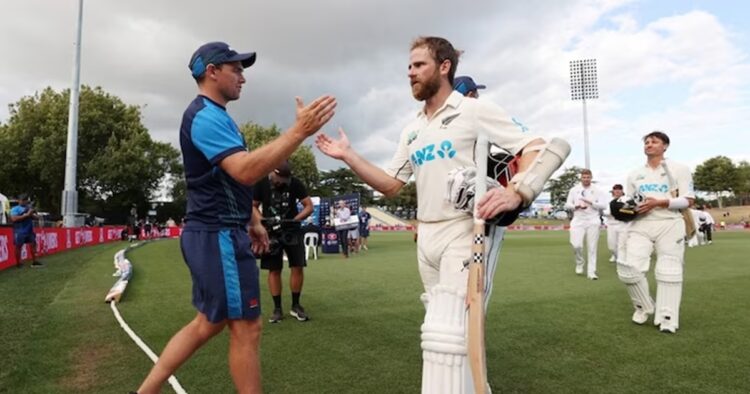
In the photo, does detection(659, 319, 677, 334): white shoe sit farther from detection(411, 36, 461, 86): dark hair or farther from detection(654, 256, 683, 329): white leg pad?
detection(411, 36, 461, 86): dark hair

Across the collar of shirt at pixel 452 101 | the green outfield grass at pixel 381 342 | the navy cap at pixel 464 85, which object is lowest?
the green outfield grass at pixel 381 342

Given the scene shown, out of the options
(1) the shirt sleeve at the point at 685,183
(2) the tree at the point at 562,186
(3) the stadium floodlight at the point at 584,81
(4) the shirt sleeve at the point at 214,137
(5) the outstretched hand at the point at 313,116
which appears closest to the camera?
(5) the outstretched hand at the point at 313,116

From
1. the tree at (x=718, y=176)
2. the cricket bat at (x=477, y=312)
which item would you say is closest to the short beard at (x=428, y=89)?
the cricket bat at (x=477, y=312)

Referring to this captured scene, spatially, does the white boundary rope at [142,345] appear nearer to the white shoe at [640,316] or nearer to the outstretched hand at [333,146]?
the outstretched hand at [333,146]

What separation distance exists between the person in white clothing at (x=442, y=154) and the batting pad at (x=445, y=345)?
1.29 ft

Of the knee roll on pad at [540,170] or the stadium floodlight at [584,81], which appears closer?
the knee roll on pad at [540,170]

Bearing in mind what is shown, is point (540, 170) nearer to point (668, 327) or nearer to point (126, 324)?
point (668, 327)

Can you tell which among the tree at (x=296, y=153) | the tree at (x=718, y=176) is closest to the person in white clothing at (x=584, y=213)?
the tree at (x=296, y=153)

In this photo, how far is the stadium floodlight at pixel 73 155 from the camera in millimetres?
23359

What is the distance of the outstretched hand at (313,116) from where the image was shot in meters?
2.48

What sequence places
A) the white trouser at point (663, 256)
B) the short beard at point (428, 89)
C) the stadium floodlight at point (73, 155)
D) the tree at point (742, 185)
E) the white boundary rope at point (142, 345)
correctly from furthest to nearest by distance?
the tree at point (742, 185)
the stadium floodlight at point (73, 155)
the white trouser at point (663, 256)
the white boundary rope at point (142, 345)
the short beard at point (428, 89)

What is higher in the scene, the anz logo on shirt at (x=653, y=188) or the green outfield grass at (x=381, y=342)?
the anz logo on shirt at (x=653, y=188)

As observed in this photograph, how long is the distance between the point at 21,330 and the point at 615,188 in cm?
1139

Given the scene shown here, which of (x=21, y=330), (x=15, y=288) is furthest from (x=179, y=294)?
(x=15, y=288)
